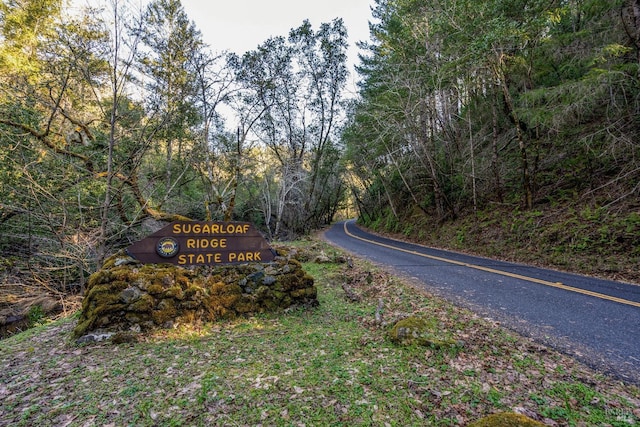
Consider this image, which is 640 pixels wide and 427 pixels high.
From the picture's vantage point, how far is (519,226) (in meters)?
9.59

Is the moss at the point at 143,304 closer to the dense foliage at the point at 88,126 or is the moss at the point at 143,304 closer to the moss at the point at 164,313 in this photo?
the moss at the point at 164,313

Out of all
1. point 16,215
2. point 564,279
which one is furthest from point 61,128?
point 564,279

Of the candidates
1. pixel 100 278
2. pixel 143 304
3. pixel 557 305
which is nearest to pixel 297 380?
pixel 143 304

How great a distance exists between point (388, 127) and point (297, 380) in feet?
33.7

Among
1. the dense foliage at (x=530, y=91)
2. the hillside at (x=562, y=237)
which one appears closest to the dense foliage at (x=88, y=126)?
the dense foliage at (x=530, y=91)

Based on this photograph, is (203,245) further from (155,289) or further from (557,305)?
(557,305)

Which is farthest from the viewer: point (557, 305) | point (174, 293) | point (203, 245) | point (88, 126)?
point (88, 126)

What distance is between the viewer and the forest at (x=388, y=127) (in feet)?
20.5

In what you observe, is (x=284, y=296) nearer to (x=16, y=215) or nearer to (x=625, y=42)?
(x=16, y=215)

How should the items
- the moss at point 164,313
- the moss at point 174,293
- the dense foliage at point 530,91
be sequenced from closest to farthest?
the moss at point 164,313, the moss at point 174,293, the dense foliage at point 530,91

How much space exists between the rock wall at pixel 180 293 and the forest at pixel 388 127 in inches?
86.4

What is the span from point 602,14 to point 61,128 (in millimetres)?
16905

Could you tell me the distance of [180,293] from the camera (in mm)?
4418

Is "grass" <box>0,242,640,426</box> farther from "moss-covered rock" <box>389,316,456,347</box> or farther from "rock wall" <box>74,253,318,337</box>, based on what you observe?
"rock wall" <box>74,253,318,337</box>
